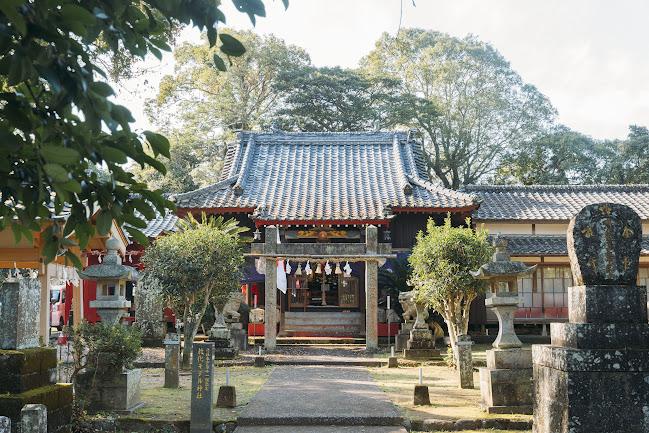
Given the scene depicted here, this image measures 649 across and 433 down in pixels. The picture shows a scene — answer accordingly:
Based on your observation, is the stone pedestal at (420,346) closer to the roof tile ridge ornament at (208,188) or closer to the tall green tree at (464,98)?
the roof tile ridge ornament at (208,188)

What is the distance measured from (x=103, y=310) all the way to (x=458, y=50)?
1268 inches

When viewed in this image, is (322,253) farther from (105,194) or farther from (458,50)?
(458,50)

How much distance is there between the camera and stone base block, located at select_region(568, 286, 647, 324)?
224 inches

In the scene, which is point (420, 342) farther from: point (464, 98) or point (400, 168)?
point (464, 98)

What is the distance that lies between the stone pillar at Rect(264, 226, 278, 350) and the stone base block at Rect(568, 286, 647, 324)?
46.6ft

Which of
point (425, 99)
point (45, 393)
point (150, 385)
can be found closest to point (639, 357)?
point (45, 393)

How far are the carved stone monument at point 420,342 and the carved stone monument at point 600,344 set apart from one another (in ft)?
38.3

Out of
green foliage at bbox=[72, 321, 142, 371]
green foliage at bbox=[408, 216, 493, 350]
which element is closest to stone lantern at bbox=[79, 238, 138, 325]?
green foliage at bbox=[72, 321, 142, 371]

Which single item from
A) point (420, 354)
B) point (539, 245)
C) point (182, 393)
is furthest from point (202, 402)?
point (539, 245)

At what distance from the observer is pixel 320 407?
1031cm

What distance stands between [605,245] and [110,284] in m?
8.34

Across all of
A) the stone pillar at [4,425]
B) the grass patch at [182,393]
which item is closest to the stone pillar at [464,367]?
the grass patch at [182,393]

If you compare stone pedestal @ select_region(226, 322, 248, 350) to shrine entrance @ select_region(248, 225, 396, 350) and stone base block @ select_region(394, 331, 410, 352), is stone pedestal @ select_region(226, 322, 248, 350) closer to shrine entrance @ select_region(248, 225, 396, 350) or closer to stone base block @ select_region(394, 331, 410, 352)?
shrine entrance @ select_region(248, 225, 396, 350)

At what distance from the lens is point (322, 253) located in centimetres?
2019
